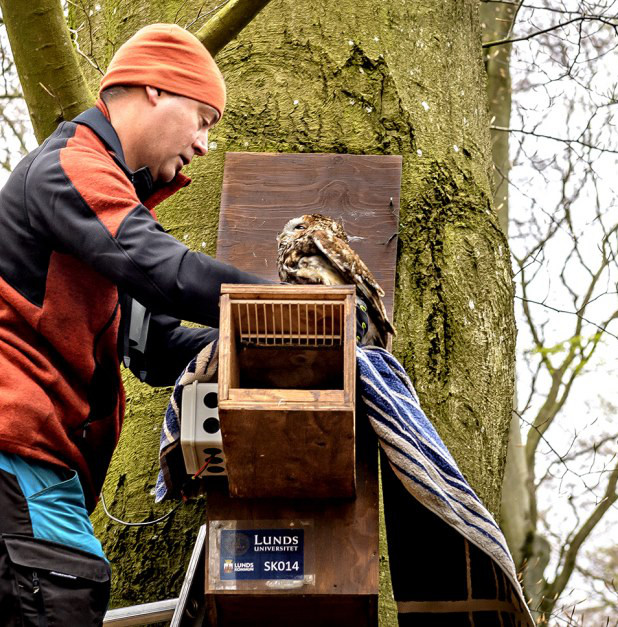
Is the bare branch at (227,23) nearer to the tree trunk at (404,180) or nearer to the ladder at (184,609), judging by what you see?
the tree trunk at (404,180)

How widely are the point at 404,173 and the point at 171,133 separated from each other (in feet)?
3.98

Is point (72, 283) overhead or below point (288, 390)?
overhead

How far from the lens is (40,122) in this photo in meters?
3.11

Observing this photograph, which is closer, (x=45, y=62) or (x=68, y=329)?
(x=68, y=329)

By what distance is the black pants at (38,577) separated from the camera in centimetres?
185

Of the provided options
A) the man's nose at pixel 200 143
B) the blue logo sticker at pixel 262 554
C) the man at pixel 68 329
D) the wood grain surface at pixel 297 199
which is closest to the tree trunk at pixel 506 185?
the wood grain surface at pixel 297 199

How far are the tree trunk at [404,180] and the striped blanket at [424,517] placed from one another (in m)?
0.81

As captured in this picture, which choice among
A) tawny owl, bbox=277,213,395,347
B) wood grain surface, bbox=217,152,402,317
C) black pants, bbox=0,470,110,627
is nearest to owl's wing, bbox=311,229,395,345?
tawny owl, bbox=277,213,395,347

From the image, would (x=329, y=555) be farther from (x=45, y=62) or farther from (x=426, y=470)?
(x=45, y=62)

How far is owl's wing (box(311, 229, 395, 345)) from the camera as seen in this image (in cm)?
284

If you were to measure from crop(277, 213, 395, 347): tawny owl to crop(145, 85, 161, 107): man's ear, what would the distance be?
74 cm

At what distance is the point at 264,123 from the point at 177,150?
1.12 m

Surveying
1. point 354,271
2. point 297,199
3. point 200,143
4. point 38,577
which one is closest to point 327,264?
point 354,271

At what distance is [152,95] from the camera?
2402 millimetres
